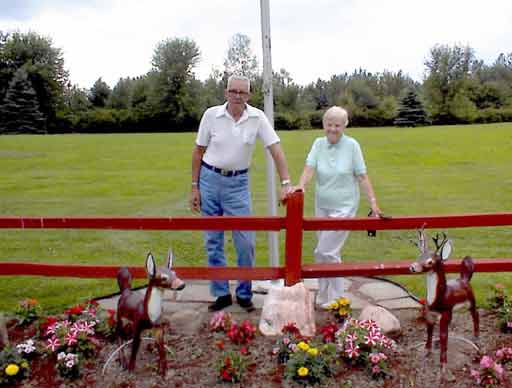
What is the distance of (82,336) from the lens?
335 cm

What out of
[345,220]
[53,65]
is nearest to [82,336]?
[345,220]

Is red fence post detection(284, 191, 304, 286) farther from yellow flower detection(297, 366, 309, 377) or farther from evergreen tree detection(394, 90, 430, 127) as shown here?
evergreen tree detection(394, 90, 430, 127)

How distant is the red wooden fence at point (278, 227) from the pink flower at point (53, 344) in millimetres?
609

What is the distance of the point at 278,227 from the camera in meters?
3.63

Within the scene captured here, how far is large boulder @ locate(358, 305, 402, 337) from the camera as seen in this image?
360 centimetres

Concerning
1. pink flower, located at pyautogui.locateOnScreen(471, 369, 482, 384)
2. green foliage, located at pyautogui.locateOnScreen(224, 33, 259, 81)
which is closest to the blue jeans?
pink flower, located at pyautogui.locateOnScreen(471, 369, 482, 384)

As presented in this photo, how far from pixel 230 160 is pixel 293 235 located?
763mm

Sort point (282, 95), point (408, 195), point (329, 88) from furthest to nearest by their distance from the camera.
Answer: point (329, 88) < point (282, 95) < point (408, 195)

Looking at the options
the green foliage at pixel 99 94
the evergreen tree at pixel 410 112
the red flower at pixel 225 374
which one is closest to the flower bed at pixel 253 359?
the red flower at pixel 225 374

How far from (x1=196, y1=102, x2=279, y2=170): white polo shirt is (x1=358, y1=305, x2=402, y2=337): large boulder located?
4.81 ft

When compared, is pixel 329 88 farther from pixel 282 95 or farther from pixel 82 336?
pixel 82 336

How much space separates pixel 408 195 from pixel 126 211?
5813 millimetres

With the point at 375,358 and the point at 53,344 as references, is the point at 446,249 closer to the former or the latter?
the point at 375,358

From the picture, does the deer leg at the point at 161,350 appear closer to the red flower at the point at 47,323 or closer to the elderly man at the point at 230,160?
the red flower at the point at 47,323
